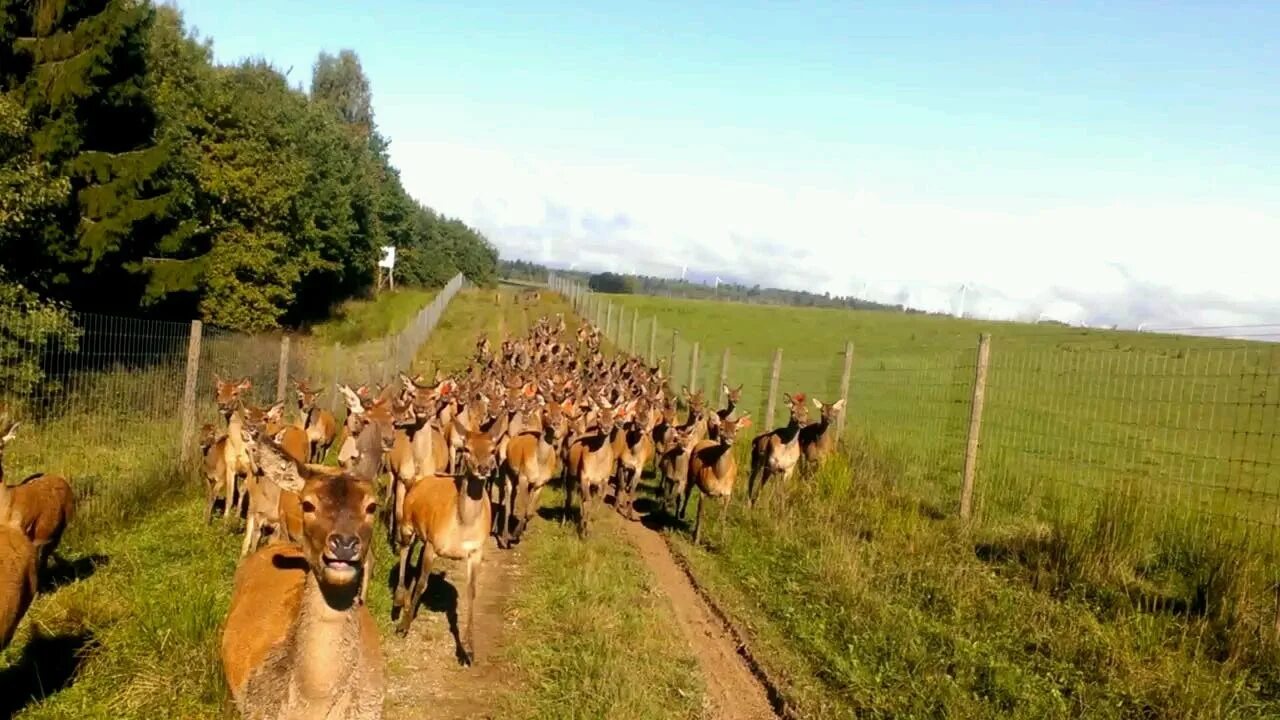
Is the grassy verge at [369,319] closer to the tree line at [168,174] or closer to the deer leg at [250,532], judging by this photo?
the tree line at [168,174]

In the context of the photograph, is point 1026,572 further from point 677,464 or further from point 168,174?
point 168,174

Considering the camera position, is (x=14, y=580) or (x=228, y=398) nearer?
(x=14, y=580)

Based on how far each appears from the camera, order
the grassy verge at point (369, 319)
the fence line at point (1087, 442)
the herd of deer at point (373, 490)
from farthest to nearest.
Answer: the grassy verge at point (369, 319)
the fence line at point (1087, 442)
the herd of deer at point (373, 490)

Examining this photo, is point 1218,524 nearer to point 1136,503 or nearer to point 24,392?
point 1136,503

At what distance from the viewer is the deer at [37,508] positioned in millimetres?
8203

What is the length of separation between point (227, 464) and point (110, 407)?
2178 mm

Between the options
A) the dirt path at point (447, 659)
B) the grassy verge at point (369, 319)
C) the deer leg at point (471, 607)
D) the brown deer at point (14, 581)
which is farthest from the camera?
the grassy verge at point (369, 319)

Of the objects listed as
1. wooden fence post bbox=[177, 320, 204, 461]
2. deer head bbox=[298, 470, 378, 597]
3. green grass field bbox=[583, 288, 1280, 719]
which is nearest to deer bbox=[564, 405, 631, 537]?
green grass field bbox=[583, 288, 1280, 719]

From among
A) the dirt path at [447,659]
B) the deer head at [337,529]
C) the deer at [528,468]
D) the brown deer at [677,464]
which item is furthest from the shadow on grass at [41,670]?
the brown deer at [677,464]

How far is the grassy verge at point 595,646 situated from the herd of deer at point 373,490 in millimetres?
794

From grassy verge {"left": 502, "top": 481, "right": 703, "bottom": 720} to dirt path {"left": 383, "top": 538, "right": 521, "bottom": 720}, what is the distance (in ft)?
0.69

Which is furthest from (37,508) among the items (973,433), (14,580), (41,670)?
(973,433)

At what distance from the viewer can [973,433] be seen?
1245 centimetres

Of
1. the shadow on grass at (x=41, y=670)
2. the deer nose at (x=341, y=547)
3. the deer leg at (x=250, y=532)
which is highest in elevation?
the deer nose at (x=341, y=547)
